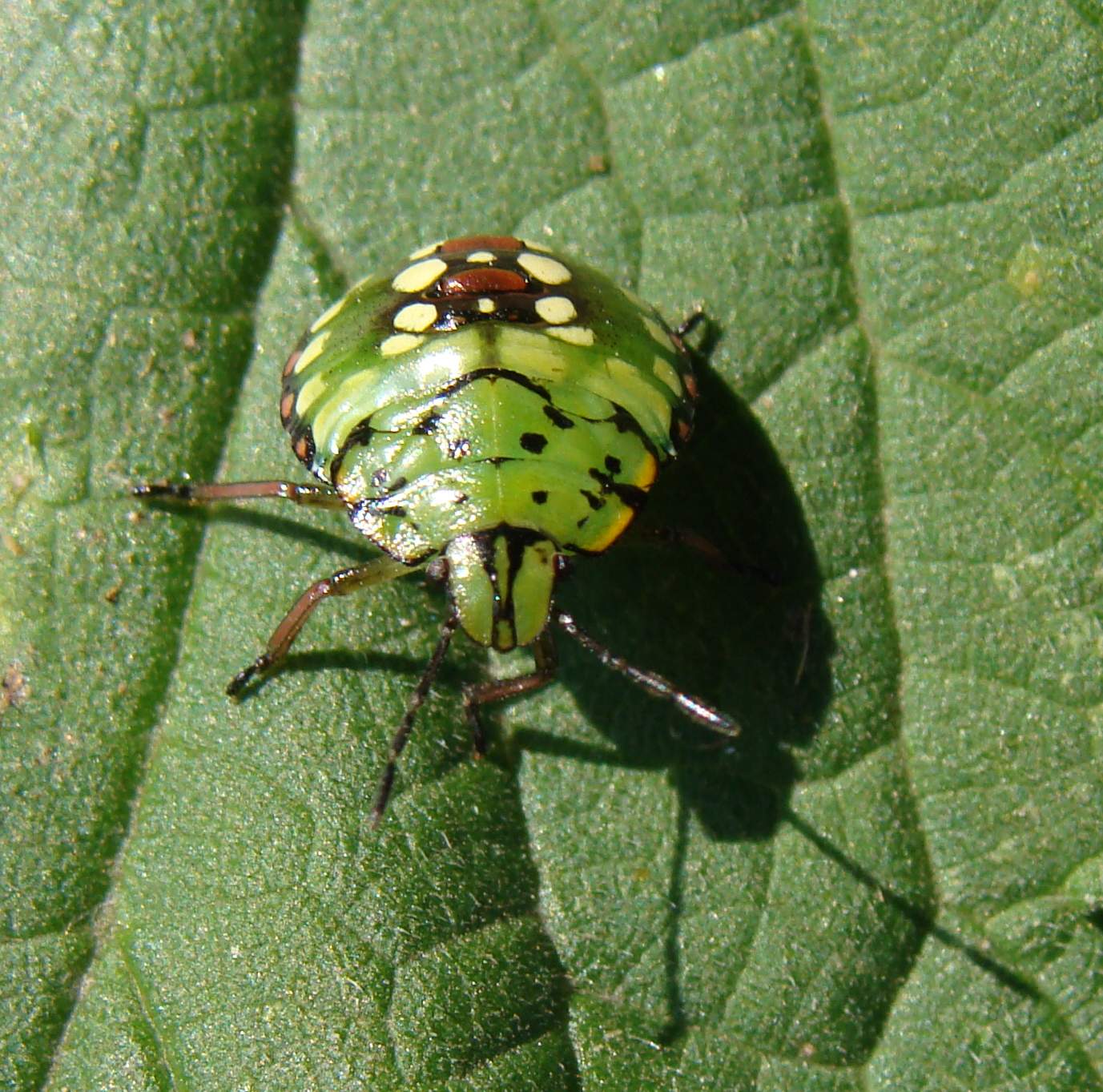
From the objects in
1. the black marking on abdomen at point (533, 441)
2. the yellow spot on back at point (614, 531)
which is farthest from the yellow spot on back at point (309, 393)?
the yellow spot on back at point (614, 531)

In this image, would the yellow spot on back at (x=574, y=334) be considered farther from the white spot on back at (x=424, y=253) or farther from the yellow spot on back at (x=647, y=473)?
the white spot on back at (x=424, y=253)

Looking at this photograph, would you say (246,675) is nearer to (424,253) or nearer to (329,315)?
(329,315)

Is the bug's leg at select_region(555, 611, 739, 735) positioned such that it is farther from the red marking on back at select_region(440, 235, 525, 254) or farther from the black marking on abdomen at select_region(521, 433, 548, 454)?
the red marking on back at select_region(440, 235, 525, 254)

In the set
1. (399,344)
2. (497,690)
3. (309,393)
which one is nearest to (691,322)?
(399,344)

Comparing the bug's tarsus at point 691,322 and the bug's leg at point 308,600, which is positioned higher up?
the bug's tarsus at point 691,322

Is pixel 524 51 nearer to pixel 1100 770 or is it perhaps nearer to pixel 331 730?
pixel 331 730

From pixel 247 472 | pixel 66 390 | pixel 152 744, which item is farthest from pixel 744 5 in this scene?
pixel 152 744
